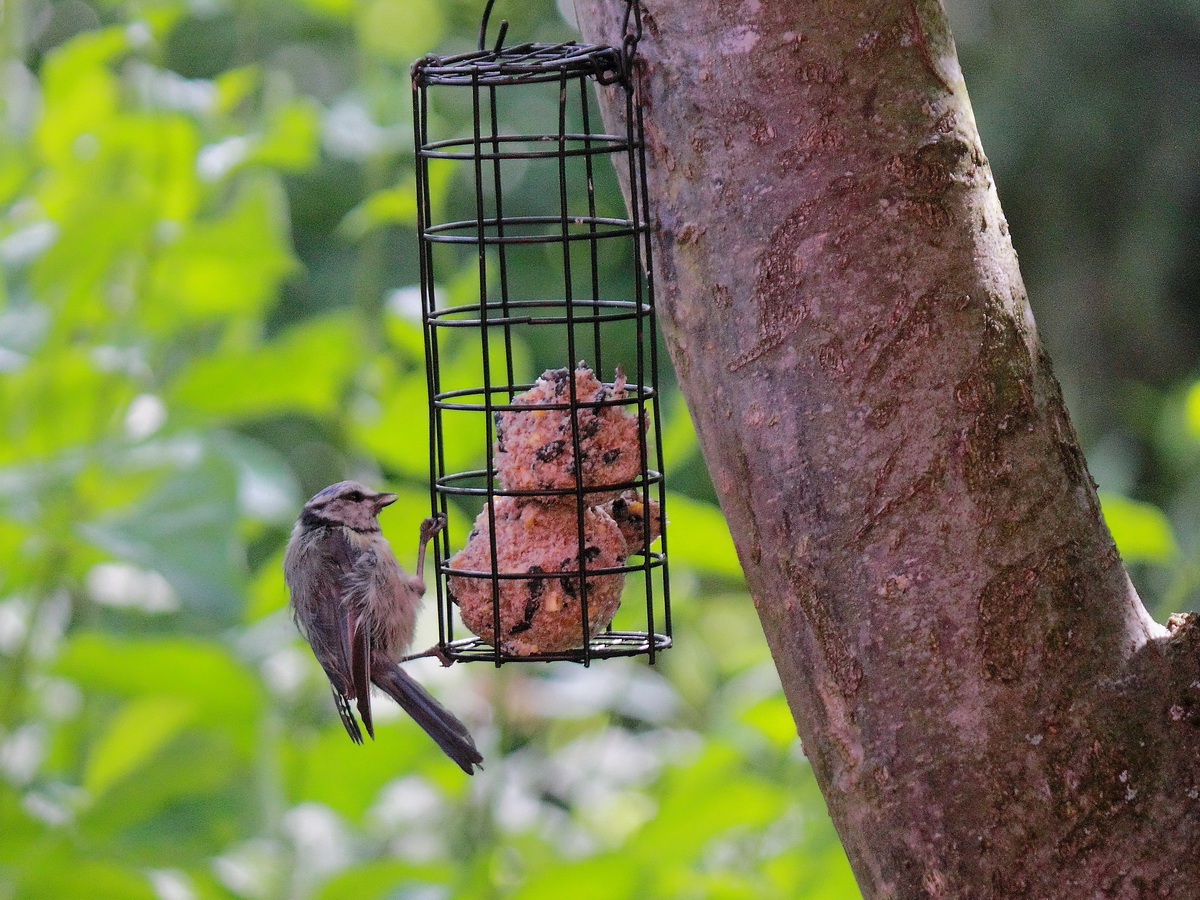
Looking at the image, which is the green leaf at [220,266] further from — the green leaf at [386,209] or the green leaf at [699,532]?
the green leaf at [699,532]

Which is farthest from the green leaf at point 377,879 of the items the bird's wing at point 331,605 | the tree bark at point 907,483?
the tree bark at point 907,483

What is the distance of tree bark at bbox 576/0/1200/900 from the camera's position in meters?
1.54

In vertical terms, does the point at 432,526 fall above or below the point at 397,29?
below

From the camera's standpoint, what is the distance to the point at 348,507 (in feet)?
9.40

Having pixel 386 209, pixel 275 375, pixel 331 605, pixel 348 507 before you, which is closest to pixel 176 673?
pixel 331 605

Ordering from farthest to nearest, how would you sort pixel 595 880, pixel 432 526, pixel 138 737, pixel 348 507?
1. pixel 138 737
2. pixel 595 880
3. pixel 348 507
4. pixel 432 526

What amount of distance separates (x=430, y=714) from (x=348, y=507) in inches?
20.7

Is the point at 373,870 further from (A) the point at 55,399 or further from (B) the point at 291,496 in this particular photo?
(A) the point at 55,399

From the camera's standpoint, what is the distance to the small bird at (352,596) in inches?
108

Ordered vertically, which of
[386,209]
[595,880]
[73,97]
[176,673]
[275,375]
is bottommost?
[595,880]

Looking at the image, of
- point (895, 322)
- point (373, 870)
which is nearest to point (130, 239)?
point (373, 870)

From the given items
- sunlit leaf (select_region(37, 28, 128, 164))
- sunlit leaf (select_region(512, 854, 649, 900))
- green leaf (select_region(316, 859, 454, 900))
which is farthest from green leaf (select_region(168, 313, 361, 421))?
sunlit leaf (select_region(512, 854, 649, 900))

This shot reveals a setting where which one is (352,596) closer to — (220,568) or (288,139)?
(220,568)

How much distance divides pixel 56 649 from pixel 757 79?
2.52 metres
